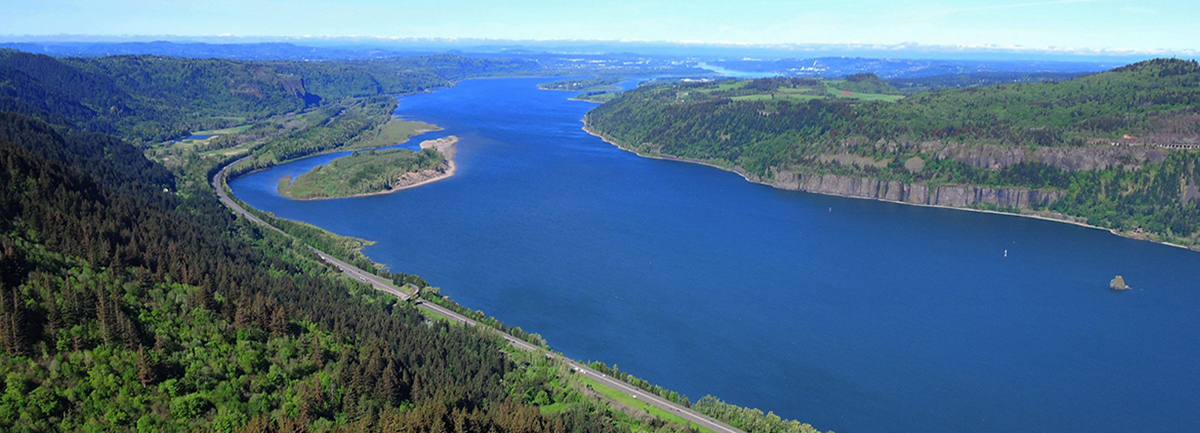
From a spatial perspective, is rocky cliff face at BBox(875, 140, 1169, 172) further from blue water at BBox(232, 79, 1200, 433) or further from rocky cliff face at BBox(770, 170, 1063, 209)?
blue water at BBox(232, 79, 1200, 433)

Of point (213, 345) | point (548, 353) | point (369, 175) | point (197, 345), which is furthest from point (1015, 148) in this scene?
point (197, 345)

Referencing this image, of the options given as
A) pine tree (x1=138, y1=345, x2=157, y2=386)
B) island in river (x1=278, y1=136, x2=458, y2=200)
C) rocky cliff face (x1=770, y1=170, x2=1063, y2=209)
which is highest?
pine tree (x1=138, y1=345, x2=157, y2=386)

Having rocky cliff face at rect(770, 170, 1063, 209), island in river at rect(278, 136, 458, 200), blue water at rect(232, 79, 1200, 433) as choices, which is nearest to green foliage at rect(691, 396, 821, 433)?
blue water at rect(232, 79, 1200, 433)

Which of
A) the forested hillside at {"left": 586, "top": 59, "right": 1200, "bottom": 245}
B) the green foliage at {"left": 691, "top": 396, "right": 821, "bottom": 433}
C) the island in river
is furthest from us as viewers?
the island in river

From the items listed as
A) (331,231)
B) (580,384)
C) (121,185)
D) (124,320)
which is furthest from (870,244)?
(121,185)

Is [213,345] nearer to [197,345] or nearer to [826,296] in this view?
[197,345]
